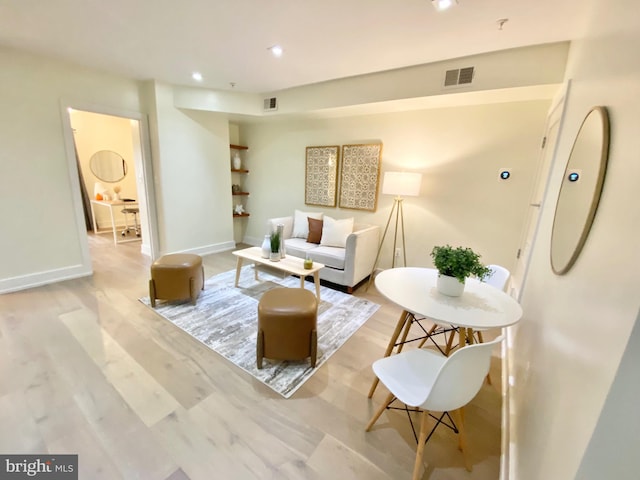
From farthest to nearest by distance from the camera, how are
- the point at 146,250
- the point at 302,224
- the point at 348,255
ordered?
the point at 146,250 → the point at 302,224 → the point at 348,255

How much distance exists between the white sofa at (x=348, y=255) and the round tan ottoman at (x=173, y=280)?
136cm

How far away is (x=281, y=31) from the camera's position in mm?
2125

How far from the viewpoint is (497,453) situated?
4.68ft

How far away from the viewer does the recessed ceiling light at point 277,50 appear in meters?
2.40

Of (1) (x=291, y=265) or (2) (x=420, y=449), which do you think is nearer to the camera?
(2) (x=420, y=449)

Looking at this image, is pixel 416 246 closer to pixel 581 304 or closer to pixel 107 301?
pixel 581 304

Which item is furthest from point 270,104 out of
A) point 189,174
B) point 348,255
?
point 348,255

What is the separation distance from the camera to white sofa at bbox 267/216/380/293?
10.4 feet

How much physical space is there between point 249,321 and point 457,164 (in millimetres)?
2974

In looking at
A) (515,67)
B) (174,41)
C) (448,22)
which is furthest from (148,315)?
(515,67)

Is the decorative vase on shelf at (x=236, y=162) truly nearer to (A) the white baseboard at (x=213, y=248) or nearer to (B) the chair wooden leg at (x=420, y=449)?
(A) the white baseboard at (x=213, y=248)

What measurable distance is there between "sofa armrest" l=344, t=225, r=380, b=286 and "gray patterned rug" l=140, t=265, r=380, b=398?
292mm

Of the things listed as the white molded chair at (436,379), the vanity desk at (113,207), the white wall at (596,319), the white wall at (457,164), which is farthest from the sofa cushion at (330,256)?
the vanity desk at (113,207)

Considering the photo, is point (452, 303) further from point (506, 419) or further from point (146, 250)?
point (146, 250)
